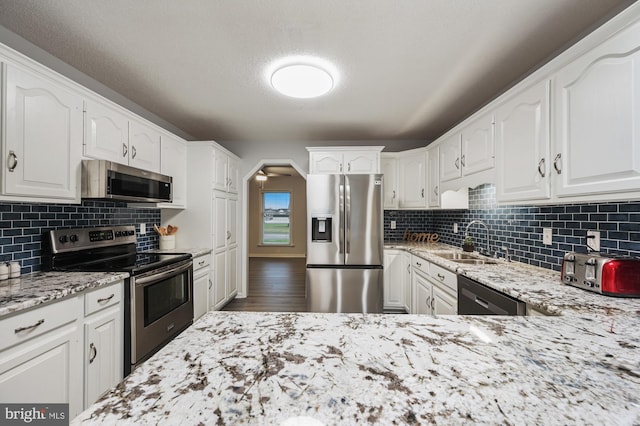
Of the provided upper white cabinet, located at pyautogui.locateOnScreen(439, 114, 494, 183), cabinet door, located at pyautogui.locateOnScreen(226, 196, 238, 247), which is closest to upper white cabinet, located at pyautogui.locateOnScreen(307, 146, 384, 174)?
upper white cabinet, located at pyautogui.locateOnScreen(439, 114, 494, 183)

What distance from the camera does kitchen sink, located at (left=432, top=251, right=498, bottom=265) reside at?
2.49 metres

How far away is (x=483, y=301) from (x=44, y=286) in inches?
99.2

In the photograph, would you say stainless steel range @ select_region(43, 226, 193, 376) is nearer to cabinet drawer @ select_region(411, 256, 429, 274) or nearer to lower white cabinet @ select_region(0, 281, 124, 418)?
lower white cabinet @ select_region(0, 281, 124, 418)

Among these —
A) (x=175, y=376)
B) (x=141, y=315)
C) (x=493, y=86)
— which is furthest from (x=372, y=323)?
(x=493, y=86)

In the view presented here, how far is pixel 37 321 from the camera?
1.31 m

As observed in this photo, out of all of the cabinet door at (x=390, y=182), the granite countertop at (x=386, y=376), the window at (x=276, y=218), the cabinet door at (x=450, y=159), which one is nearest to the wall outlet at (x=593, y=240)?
the granite countertop at (x=386, y=376)

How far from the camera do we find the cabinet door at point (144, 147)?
2.39 metres

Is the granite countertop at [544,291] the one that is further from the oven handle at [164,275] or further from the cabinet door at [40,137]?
the cabinet door at [40,137]

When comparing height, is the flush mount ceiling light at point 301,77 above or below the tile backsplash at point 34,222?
above

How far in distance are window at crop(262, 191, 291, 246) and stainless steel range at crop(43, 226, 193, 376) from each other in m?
5.34

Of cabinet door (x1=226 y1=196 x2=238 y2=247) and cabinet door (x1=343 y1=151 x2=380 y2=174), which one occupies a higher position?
cabinet door (x1=343 y1=151 x2=380 y2=174)

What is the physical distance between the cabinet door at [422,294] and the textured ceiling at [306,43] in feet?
5.96

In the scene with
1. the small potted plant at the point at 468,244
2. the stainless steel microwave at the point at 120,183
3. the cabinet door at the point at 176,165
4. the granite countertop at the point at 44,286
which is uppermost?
the cabinet door at the point at 176,165

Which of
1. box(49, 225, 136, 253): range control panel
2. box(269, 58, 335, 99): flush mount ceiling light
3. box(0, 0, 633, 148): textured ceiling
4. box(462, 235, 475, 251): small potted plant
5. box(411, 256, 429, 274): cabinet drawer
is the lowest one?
box(411, 256, 429, 274): cabinet drawer
